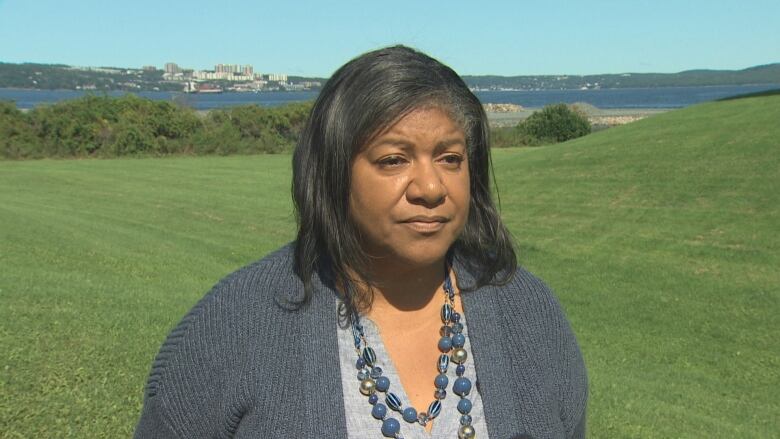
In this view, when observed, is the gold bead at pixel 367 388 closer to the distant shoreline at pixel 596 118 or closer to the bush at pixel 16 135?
the bush at pixel 16 135

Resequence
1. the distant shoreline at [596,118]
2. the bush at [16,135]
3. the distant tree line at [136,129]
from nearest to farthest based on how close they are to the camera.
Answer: the bush at [16,135], the distant tree line at [136,129], the distant shoreline at [596,118]

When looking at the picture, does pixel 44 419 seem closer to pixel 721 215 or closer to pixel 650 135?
pixel 721 215

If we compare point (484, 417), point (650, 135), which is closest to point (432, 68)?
point (484, 417)

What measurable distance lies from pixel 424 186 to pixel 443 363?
431mm

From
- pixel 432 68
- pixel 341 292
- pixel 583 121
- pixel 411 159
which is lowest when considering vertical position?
pixel 583 121

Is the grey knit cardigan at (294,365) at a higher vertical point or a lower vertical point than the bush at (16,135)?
higher

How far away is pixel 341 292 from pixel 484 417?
446mm

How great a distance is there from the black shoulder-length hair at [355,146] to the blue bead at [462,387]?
25 cm

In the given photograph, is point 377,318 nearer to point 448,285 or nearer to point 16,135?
point 448,285

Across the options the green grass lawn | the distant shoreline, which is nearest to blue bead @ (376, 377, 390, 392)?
the green grass lawn

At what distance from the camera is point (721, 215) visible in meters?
15.6

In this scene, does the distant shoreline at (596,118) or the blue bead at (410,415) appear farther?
the distant shoreline at (596,118)

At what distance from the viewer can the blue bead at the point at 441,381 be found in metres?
2.06

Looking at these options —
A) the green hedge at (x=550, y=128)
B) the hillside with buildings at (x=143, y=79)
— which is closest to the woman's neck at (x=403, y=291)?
the green hedge at (x=550, y=128)
